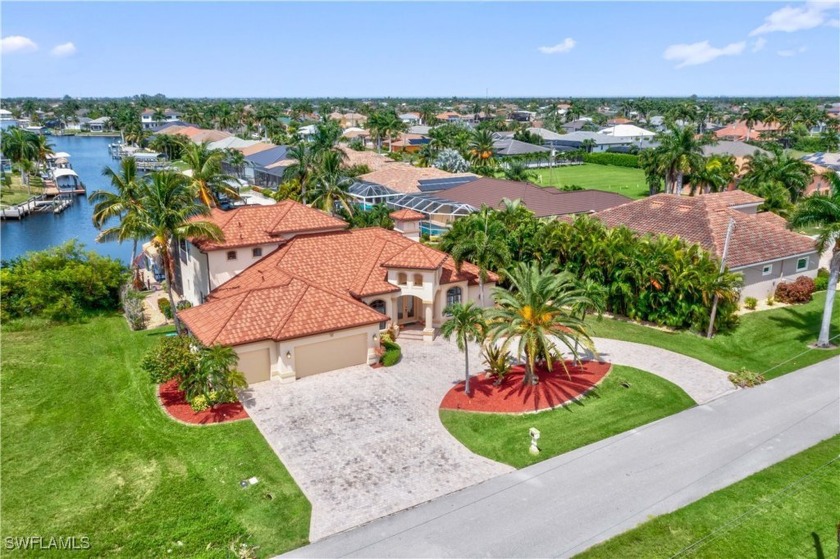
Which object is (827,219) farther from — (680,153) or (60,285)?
(60,285)

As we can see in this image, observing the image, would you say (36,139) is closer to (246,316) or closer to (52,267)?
(52,267)

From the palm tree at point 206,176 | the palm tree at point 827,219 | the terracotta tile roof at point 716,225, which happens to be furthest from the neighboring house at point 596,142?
the palm tree at point 827,219

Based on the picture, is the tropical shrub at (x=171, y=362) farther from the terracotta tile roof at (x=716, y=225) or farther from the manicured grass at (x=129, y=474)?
the terracotta tile roof at (x=716, y=225)

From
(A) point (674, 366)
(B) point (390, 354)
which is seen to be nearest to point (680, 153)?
(A) point (674, 366)

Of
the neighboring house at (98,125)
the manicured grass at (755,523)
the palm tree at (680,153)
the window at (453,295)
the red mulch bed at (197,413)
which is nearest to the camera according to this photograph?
the manicured grass at (755,523)

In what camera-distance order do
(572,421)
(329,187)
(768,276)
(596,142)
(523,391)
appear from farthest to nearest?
1. (596,142)
2. (329,187)
3. (768,276)
4. (523,391)
5. (572,421)
